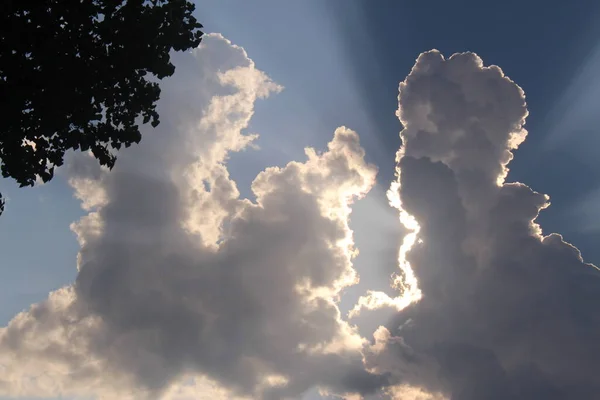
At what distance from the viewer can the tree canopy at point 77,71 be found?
1803cm

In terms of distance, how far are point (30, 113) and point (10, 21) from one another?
4.42 m

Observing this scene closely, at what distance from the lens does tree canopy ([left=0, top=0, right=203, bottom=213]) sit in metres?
18.0

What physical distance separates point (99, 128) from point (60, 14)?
224 inches

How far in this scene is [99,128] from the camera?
21.4 m

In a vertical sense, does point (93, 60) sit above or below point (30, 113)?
above

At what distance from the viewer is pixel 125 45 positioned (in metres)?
20.0

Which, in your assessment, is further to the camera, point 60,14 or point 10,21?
point 60,14

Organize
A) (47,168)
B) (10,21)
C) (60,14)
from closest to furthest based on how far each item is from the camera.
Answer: (10,21), (60,14), (47,168)

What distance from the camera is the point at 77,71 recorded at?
19297 mm

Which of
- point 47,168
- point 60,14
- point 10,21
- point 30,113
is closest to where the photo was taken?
point 10,21

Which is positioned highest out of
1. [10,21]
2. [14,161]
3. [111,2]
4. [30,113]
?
[111,2]

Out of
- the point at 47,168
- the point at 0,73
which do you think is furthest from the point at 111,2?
the point at 47,168

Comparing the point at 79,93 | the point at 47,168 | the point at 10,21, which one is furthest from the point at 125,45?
the point at 47,168

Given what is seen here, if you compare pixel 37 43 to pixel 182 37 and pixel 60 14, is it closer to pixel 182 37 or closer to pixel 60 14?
pixel 60 14
